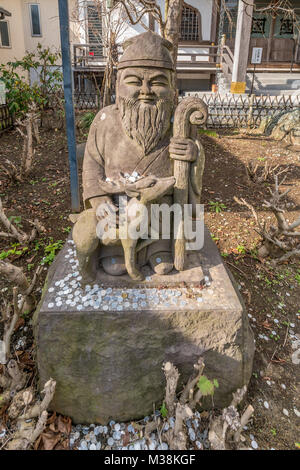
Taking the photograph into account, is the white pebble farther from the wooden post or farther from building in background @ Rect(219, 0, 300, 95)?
building in background @ Rect(219, 0, 300, 95)

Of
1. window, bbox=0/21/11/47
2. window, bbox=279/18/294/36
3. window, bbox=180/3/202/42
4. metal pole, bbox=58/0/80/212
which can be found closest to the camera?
metal pole, bbox=58/0/80/212

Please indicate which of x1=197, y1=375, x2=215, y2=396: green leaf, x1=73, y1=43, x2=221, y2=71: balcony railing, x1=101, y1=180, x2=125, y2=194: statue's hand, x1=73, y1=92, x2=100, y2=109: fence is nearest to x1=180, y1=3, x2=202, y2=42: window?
x1=73, y1=43, x2=221, y2=71: balcony railing

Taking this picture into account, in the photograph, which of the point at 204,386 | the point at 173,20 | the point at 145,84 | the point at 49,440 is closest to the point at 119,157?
the point at 145,84

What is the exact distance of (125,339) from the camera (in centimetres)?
218

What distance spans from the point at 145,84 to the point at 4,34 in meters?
13.8

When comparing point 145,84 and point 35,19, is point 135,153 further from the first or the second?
point 35,19

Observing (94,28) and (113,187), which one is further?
(94,28)

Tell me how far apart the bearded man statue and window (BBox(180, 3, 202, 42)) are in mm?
11511

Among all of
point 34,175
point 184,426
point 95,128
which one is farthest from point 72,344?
point 34,175

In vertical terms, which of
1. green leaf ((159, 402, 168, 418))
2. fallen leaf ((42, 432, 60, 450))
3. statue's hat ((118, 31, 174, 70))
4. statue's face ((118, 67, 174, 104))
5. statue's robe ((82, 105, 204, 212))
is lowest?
fallen leaf ((42, 432, 60, 450))

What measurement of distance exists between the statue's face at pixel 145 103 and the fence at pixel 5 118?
21.6 ft

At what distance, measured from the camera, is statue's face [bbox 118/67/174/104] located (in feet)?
7.09

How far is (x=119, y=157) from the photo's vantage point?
2367mm

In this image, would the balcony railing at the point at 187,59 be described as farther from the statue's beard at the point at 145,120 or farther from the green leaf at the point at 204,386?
the green leaf at the point at 204,386
